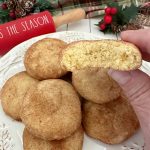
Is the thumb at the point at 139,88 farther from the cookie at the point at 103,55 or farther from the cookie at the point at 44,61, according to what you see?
the cookie at the point at 44,61

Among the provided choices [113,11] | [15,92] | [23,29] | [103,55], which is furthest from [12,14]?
[103,55]

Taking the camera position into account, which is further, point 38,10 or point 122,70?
point 38,10

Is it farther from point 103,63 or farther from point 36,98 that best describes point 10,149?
point 103,63

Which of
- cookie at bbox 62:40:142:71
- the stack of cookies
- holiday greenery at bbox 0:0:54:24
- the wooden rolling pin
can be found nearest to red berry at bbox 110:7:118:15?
the wooden rolling pin

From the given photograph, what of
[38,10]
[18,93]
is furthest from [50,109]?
[38,10]

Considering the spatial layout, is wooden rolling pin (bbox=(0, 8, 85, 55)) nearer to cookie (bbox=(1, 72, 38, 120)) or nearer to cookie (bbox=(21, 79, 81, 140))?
cookie (bbox=(1, 72, 38, 120))

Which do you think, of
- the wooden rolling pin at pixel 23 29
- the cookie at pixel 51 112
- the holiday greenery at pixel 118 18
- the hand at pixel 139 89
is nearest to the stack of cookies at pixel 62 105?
the cookie at pixel 51 112

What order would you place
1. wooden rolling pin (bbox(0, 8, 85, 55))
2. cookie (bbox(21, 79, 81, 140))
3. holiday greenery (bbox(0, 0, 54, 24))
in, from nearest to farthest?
cookie (bbox(21, 79, 81, 140)) < wooden rolling pin (bbox(0, 8, 85, 55)) < holiday greenery (bbox(0, 0, 54, 24))
